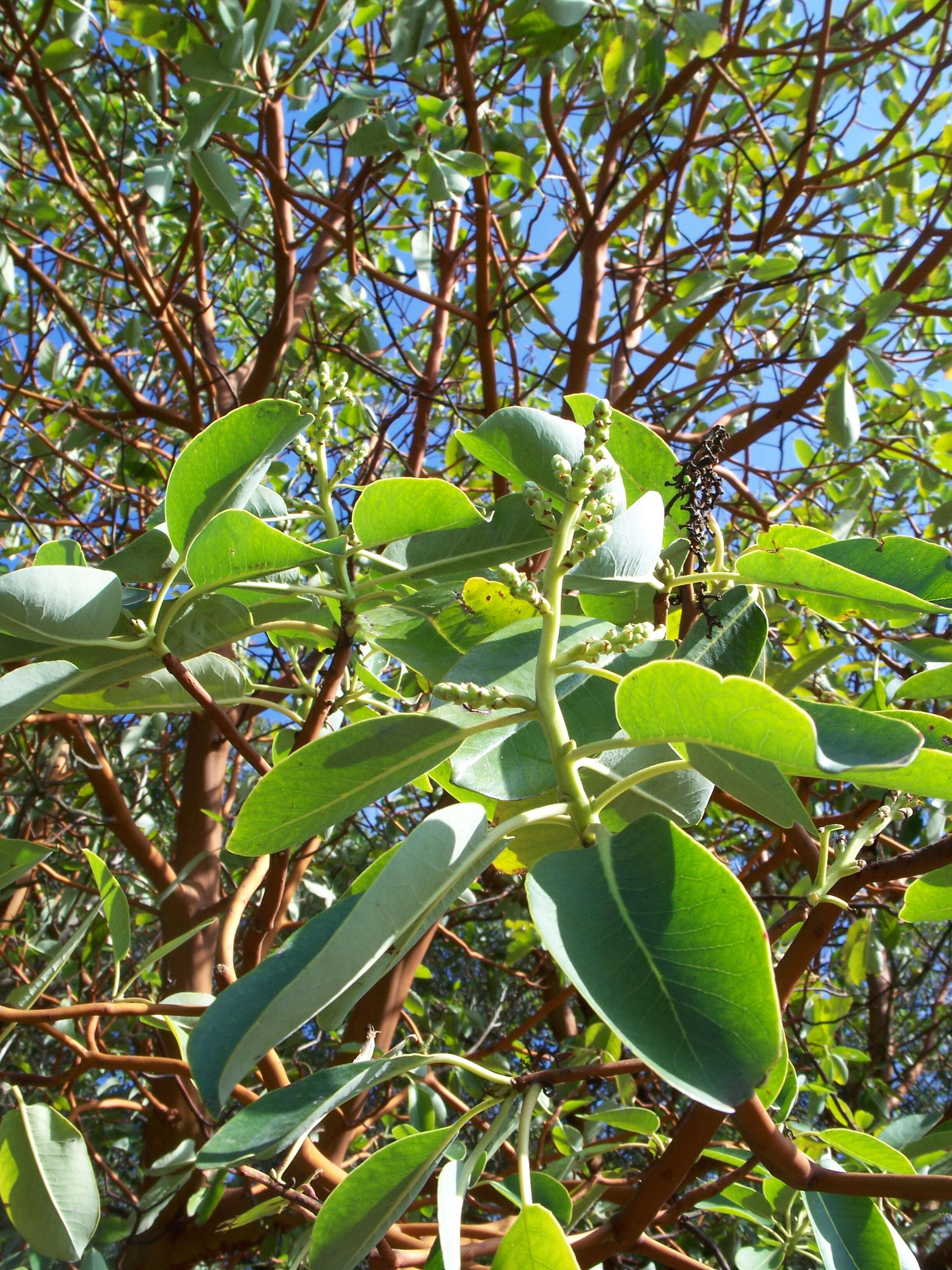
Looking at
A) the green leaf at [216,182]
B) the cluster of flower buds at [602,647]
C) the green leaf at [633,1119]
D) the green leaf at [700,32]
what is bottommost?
the green leaf at [633,1119]

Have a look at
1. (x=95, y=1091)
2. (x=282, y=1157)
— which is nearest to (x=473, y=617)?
(x=282, y=1157)

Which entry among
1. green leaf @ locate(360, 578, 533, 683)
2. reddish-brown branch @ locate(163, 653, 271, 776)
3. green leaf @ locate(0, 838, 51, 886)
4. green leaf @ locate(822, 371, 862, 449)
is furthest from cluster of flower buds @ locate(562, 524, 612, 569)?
green leaf @ locate(822, 371, 862, 449)

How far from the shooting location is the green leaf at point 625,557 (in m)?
0.76

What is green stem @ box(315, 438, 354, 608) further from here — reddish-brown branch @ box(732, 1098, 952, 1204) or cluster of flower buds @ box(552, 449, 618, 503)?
reddish-brown branch @ box(732, 1098, 952, 1204)

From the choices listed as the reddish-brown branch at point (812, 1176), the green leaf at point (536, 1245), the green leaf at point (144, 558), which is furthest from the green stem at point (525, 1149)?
the green leaf at point (144, 558)

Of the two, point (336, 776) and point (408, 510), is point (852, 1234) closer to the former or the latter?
point (336, 776)

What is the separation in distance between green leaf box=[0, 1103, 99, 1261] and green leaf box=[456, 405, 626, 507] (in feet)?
3.49

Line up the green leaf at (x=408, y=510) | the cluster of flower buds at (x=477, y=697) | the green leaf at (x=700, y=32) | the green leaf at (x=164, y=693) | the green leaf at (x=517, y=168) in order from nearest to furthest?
the cluster of flower buds at (x=477, y=697) → the green leaf at (x=408, y=510) → the green leaf at (x=164, y=693) → the green leaf at (x=700, y=32) → the green leaf at (x=517, y=168)

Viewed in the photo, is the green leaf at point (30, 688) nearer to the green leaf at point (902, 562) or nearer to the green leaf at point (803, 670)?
the green leaf at point (902, 562)

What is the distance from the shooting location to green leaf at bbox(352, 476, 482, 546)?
818mm

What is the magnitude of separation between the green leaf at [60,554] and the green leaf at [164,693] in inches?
5.1

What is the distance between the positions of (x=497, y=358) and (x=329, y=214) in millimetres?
845

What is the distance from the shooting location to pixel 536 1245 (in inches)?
24.7

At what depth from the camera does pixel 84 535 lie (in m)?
3.01
